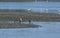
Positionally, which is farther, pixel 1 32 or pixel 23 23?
pixel 23 23

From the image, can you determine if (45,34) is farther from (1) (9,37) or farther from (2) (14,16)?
(2) (14,16)

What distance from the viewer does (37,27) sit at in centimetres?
247

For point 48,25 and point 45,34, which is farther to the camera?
point 48,25

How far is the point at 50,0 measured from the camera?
13.8 feet

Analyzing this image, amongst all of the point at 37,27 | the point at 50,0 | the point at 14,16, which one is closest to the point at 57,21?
the point at 37,27

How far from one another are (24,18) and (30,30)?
348 millimetres

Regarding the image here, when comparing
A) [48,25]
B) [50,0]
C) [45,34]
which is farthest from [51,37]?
[50,0]

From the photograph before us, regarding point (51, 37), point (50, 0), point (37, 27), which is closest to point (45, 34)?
point (51, 37)

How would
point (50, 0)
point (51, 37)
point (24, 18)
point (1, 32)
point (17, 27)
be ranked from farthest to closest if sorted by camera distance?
point (50, 0) < point (24, 18) < point (17, 27) < point (1, 32) < point (51, 37)

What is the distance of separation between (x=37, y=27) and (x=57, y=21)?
413 millimetres

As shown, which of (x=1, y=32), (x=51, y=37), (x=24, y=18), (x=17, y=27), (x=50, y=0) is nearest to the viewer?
(x=51, y=37)

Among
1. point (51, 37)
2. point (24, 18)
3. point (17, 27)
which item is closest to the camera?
point (51, 37)

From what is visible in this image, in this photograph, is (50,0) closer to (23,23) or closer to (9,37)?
(23,23)

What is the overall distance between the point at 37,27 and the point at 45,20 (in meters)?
0.35
